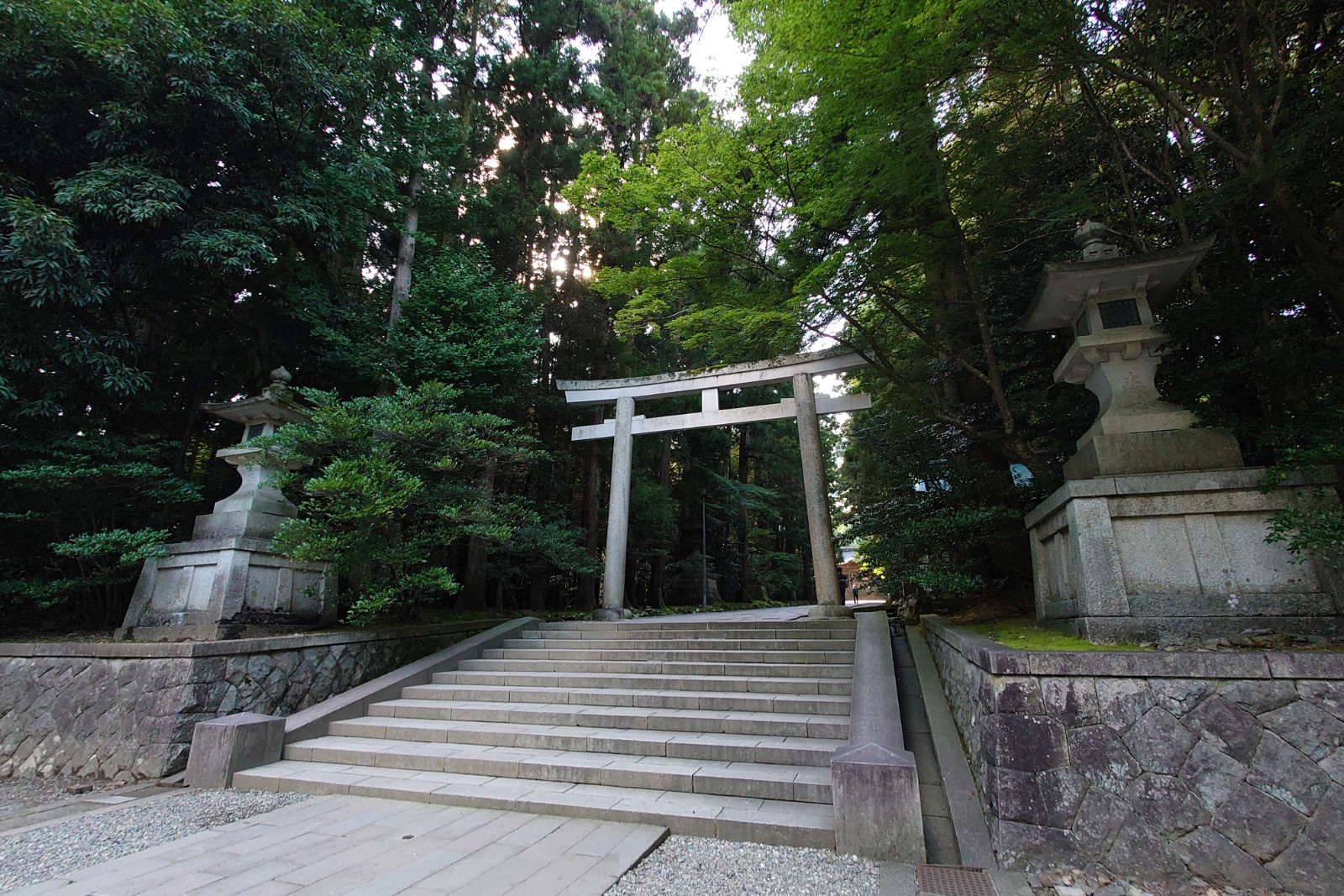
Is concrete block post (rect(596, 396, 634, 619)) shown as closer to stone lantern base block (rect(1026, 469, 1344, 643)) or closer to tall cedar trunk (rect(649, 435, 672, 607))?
tall cedar trunk (rect(649, 435, 672, 607))

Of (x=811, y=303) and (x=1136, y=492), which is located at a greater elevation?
(x=811, y=303)

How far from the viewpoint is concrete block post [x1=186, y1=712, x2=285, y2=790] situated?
15.1 ft

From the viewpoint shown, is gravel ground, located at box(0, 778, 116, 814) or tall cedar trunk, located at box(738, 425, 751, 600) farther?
tall cedar trunk, located at box(738, 425, 751, 600)

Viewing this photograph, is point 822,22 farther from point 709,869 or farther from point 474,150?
point 474,150

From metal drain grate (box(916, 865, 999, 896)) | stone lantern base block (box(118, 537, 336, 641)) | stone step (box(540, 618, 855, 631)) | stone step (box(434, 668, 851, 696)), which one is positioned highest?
stone lantern base block (box(118, 537, 336, 641))

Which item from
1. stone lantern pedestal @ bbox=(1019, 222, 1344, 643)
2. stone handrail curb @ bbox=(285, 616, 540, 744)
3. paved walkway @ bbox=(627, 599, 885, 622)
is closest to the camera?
stone lantern pedestal @ bbox=(1019, 222, 1344, 643)

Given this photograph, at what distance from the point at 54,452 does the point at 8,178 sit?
3.12 metres

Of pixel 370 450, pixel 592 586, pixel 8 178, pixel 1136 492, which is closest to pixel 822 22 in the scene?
pixel 1136 492

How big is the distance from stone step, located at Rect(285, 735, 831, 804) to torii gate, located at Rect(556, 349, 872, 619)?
214 inches

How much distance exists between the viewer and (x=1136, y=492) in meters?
3.75

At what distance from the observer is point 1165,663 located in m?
2.95

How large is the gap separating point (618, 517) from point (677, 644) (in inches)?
165

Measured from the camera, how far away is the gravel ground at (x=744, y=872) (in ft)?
8.94

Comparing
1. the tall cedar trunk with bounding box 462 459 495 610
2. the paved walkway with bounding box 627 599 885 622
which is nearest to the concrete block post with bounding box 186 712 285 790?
the paved walkway with bounding box 627 599 885 622
